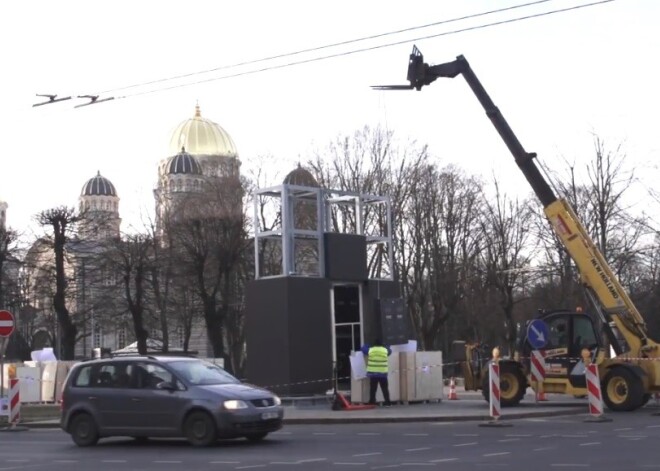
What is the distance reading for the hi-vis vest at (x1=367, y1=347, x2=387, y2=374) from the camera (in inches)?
1120

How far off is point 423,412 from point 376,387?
110 inches

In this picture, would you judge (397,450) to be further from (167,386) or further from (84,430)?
(84,430)

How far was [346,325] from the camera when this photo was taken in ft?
106

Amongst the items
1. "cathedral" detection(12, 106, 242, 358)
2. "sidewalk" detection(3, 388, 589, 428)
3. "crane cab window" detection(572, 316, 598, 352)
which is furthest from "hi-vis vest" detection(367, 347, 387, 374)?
"cathedral" detection(12, 106, 242, 358)

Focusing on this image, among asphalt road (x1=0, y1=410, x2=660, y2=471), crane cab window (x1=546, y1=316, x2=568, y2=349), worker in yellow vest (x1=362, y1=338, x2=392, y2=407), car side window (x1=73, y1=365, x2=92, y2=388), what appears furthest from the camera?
worker in yellow vest (x1=362, y1=338, x2=392, y2=407)

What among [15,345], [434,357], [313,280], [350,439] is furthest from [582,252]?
[15,345]

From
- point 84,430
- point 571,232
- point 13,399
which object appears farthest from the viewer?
point 571,232

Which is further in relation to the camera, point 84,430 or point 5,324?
point 5,324

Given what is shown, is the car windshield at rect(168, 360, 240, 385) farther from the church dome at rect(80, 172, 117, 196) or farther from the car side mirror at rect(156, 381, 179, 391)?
the church dome at rect(80, 172, 117, 196)

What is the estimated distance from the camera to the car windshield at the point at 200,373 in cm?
1970

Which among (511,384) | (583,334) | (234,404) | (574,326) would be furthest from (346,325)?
(234,404)

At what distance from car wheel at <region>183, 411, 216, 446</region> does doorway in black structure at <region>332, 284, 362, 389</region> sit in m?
12.9

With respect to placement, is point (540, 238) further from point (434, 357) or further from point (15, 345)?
point (15, 345)

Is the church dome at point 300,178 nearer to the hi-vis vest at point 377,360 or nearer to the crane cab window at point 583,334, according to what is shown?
the hi-vis vest at point 377,360
